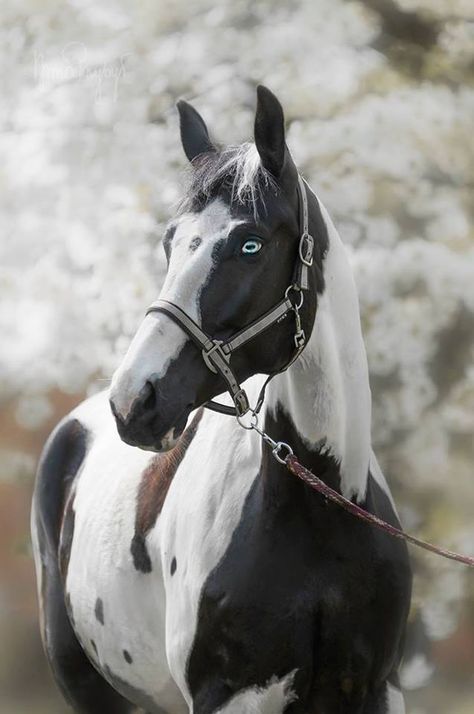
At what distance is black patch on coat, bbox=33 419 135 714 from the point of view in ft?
11.5

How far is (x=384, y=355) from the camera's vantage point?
4457mm

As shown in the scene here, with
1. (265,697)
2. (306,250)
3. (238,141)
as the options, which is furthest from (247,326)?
(238,141)

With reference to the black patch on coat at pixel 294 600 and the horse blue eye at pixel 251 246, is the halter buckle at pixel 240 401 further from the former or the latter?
the horse blue eye at pixel 251 246

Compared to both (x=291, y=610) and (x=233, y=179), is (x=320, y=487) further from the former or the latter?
(x=233, y=179)

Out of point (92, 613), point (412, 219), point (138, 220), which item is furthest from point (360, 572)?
point (138, 220)

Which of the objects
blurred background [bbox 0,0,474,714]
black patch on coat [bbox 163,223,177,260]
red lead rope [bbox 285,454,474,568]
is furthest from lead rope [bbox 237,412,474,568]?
blurred background [bbox 0,0,474,714]

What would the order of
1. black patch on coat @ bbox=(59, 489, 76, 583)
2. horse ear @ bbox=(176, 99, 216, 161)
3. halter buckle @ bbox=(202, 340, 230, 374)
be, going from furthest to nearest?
black patch on coat @ bbox=(59, 489, 76, 583) → horse ear @ bbox=(176, 99, 216, 161) → halter buckle @ bbox=(202, 340, 230, 374)

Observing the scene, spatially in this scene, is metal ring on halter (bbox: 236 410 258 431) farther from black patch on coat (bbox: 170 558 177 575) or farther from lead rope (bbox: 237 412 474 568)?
black patch on coat (bbox: 170 558 177 575)

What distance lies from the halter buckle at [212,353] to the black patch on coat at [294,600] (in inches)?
11.5

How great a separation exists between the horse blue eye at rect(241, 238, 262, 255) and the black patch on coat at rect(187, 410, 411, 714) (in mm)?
Result: 401

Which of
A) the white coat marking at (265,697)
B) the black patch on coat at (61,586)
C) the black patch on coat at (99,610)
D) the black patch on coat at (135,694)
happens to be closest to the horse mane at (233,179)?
the white coat marking at (265,697)

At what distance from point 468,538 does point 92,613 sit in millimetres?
1935

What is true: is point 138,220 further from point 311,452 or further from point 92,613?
point 311,452

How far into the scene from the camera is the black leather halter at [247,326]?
1978 mm
